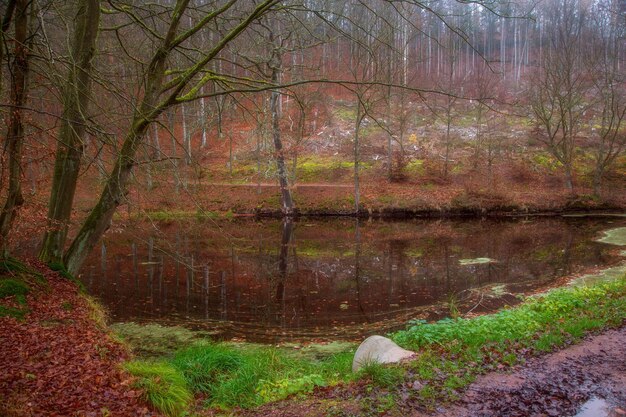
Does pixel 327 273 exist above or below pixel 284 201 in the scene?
below

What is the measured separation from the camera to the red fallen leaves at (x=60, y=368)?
14.4ft

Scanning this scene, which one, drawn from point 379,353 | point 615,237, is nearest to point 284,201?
point 615,237

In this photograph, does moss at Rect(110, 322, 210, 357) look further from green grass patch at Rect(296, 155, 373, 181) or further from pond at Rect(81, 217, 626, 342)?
green grass patch at Rect(296, 155, 373, 181)

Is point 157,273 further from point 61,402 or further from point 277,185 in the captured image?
point 277,185

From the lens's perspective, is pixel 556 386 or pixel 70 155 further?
pixel 70 155

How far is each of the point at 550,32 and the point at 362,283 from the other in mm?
26834

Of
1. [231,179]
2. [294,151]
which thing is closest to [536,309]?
[294,151]

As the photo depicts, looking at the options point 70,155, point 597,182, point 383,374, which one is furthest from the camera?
point 597,182

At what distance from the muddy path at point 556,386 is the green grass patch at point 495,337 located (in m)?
0.18

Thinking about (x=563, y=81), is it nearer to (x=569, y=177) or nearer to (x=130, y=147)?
(x=569, y=177)

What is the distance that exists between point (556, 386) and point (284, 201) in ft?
77.6

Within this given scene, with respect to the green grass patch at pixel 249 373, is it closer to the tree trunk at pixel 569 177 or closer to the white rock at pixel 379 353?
the white rock at pixel 379 353

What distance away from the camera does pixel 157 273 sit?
47.8 feet

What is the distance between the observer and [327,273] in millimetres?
14672
